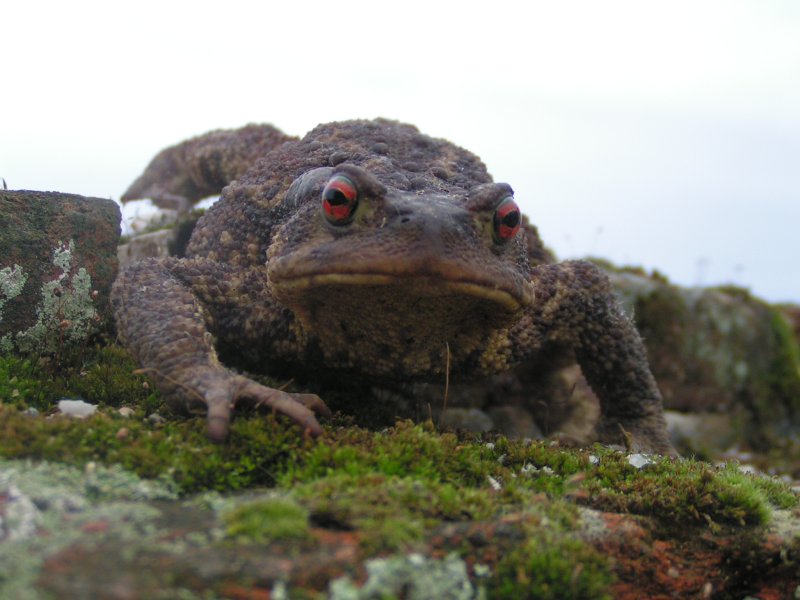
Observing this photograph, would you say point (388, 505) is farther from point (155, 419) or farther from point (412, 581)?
point (155, 419)

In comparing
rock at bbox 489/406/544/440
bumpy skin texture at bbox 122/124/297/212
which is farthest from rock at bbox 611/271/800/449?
bumpy skin texture at bbox 122/124/297/212

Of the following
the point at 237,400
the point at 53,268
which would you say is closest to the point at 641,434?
the point at 237,400

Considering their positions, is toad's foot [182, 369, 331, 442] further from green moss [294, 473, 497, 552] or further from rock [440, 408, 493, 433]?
rock [440, 408, 493, 433]

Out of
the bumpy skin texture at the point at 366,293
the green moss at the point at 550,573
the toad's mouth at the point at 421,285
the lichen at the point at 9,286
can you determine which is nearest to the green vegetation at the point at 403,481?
the green moss at the point at 550,573

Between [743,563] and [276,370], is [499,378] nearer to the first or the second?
[276,370]

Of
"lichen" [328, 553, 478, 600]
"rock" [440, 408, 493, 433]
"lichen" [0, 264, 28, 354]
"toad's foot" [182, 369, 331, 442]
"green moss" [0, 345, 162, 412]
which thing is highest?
"lichen" [0, 264, 28, 354]

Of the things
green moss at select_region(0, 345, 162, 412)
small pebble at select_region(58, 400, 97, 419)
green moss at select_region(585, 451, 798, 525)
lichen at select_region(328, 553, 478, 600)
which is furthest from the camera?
green moss at select_region(0, 345, 162, 412)

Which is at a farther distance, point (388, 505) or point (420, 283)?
point (420, 283)

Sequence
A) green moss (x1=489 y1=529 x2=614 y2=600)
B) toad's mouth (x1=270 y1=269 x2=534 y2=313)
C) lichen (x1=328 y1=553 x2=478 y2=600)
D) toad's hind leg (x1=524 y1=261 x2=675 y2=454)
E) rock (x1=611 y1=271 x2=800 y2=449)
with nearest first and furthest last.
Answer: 1. lichen (x1=328 y1=553 x2=478 y2=600)
2. green moss (x1=489 y1=529 x2=614 y2=600)
3. toad's mouth (x1=270 y1=269 x2=534 y2=313)
4. toad's hind leg (x1=524 y1=261 x2=675 y2=454)
5. rock (x1=611 y1=271 x2=800 y2=449)
